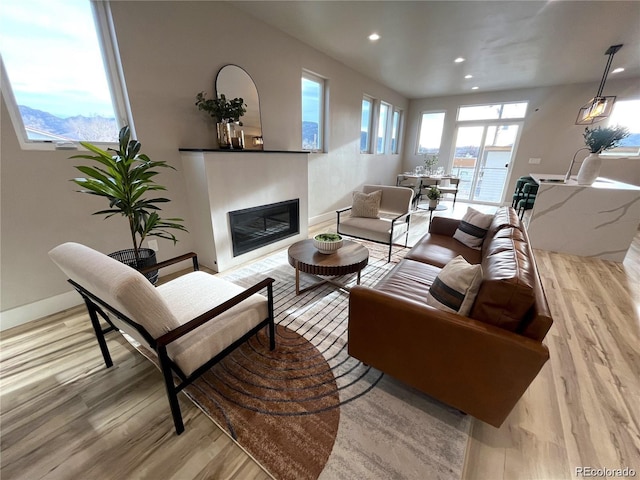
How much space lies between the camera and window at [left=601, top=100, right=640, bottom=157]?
5.21 m

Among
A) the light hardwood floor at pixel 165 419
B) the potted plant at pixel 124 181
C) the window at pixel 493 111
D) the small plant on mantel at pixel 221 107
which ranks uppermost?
the window at pixel 493 111

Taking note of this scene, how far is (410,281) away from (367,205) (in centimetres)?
181

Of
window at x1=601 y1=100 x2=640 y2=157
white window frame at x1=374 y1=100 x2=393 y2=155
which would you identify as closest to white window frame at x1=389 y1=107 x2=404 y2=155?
white window frame at x1=374 y1=100 x2=393 y2=155

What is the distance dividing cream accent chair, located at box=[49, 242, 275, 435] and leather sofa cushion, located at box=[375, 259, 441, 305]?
84cm

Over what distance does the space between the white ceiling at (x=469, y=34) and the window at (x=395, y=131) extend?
1944 millimetres

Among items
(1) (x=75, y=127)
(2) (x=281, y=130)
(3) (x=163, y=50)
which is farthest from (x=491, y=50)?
(1) (x=75, y=127)

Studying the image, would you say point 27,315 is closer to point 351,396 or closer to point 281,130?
point 351,396

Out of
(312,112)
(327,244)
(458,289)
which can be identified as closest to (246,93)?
(312,112)

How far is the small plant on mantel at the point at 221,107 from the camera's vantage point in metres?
2.69

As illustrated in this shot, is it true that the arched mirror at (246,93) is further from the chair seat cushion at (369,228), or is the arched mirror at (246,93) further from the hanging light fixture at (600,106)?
the hanging light fixture at (600,106)

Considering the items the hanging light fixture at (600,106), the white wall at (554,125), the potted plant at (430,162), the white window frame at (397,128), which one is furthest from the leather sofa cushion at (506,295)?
the white wall at (554,125)

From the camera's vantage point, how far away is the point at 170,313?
1.13 m

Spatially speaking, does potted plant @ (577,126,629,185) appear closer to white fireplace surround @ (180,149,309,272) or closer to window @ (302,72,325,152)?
window @ (302,72,325,152)

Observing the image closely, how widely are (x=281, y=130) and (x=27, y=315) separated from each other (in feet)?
11.1
